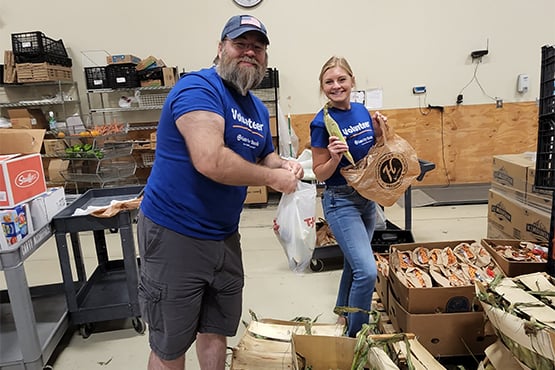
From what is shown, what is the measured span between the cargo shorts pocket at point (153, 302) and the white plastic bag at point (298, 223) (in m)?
1.51

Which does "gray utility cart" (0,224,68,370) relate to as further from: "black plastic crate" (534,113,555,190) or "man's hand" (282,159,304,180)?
"black plastic crate" (534,113,555,190)

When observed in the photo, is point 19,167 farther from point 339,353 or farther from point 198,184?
point 339,353

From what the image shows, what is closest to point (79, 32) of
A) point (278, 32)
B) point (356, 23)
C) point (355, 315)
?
point (278, 32)

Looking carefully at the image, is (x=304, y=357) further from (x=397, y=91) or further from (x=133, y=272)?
(x=397, y=91)

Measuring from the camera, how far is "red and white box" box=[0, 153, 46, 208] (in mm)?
1813

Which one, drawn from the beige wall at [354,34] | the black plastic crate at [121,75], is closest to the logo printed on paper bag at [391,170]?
the beige wall at [354,34]

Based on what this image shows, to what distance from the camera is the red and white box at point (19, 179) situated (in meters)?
1.81

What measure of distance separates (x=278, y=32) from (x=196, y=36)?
3.46 ft

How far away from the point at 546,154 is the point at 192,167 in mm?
1333

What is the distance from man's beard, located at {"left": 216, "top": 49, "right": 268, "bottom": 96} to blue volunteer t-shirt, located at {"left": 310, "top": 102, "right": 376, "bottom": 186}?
0.62m

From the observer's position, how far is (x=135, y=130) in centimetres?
515

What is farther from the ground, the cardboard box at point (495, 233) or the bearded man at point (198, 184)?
the bearded man at point (198, 184)

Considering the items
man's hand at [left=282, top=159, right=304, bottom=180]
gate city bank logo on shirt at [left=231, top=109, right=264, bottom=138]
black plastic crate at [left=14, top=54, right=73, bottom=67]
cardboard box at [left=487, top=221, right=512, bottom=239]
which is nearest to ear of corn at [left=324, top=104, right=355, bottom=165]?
man's hand at [left=282, top=159, right=304, bottom=180]

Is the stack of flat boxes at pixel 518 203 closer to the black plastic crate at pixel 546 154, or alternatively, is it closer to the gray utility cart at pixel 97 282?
the black plastic crate at pixel 546 154
